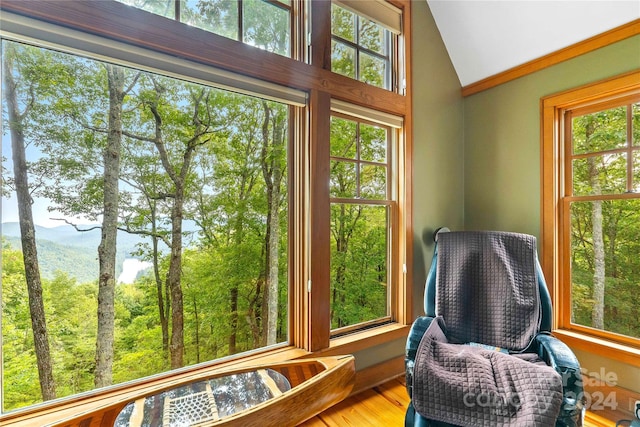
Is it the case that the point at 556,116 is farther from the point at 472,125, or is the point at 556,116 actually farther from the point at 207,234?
the point at 207,234

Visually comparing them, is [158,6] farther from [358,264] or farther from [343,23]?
[358,264]

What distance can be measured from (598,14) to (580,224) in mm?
1344

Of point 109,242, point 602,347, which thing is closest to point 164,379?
point 109,242

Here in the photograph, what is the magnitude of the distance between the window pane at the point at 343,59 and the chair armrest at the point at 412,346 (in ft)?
5.61

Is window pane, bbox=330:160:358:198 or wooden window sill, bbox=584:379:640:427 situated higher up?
window pane, bbox=330:160:358:198

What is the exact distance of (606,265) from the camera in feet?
6.71

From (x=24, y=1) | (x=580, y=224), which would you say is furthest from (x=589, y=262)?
(x=24, y=1)

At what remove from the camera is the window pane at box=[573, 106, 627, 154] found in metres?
1.96

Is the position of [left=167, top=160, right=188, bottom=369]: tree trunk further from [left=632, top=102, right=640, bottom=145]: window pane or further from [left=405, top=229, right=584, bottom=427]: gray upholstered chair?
[left=632, top=102, right=640, bottom=145]: window pane

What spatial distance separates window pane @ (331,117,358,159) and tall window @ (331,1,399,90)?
35 centimetres

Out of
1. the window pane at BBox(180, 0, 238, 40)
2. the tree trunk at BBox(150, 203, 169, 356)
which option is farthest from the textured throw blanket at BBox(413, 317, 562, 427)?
the window pane at BBox(180, 0, 238, 40)

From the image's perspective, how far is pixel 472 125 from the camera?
2.68m

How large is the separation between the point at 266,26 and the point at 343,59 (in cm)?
58

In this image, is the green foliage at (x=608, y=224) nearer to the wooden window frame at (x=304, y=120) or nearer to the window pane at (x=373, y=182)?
the wooden window frame at (x=304, y=120)
